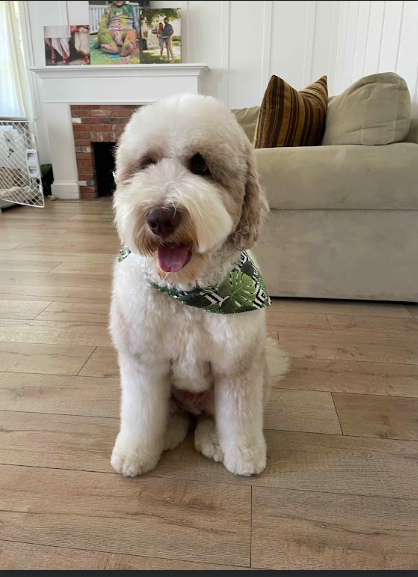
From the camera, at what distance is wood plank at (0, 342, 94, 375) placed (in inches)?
58.5

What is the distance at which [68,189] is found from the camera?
4.87 meters

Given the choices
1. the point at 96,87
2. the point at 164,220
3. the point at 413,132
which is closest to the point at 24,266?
the point at 164,220

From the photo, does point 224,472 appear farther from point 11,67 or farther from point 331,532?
point 11,67

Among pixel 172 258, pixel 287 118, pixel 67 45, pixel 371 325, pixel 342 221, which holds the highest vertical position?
pixel 67 45

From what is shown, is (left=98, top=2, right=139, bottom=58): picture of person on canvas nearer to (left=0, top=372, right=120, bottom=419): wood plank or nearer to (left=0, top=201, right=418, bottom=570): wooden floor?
(left=0, top=201, right=418, bottom=570): wooden floor

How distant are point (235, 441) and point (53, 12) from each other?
5176 mm

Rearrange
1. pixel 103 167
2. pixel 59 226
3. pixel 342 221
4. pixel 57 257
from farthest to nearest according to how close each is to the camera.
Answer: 1. pixel 103 167
2. pixel 59 226
3. pixel 57 257
4. pixel 342 221

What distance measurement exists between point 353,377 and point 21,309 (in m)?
1.50

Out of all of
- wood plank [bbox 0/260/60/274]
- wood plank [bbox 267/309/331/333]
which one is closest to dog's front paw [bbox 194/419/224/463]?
wood plank [bbox 267/309/331/333]

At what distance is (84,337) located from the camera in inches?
67.7

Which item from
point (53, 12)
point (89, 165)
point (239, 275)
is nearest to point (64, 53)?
point (53, 12)

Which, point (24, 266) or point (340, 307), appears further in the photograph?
point (24, 266)

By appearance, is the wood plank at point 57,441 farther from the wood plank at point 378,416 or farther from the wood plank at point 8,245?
the wood plank at point 8,245

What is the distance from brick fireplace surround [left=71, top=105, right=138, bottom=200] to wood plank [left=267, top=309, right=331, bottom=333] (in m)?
3.40
